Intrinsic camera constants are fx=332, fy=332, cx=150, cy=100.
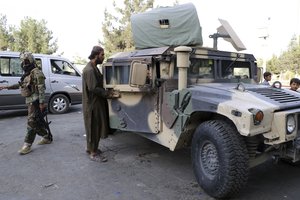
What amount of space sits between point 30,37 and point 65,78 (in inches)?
723

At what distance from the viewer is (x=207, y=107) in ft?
12.3

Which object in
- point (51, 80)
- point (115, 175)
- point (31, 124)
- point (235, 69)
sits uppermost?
point (235, 69)

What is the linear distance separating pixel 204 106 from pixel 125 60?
174cm

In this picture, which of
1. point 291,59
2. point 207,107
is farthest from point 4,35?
point 291,59

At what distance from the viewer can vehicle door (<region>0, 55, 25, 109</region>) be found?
8.67 meters

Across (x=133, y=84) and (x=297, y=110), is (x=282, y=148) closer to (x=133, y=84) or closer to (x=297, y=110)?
(x=297, y=110)

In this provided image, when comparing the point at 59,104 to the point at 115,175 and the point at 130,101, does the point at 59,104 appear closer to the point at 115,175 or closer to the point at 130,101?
the point at 130,101

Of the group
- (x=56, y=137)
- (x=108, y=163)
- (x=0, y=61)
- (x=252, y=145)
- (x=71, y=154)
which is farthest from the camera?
(x=0, y=61)

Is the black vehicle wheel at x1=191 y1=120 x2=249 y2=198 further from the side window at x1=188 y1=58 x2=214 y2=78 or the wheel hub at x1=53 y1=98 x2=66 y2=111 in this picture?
the wheel hub at x1=53 y1=98 x2=66 y2=111

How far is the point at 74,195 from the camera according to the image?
150 inches

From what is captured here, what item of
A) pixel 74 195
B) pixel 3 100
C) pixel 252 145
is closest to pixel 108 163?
pixel 74 195

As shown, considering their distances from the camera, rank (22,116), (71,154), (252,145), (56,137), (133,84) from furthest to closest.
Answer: (22,116), (56,137), (71,154), (133,84), (252,145)

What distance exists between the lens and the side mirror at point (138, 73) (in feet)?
13.6

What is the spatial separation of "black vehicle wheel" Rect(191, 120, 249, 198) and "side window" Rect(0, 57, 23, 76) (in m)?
6.58
